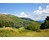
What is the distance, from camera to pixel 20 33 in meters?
1.03

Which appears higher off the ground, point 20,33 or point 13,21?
point 13,21

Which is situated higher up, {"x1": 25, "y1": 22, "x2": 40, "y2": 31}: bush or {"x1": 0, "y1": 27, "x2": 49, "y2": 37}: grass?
{"x1": 25, "y1": 22, "x2": 40, "y2": 31}: bush

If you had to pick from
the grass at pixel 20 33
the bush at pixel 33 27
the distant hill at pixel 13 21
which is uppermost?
the distant hill at pixel 13 21

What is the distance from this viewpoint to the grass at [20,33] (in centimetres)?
103

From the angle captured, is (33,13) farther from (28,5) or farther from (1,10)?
(1,10)

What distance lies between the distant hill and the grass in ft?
0.13

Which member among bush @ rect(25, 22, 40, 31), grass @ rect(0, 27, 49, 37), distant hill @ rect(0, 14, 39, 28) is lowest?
grass @ rect(0, 27, 49, 37)

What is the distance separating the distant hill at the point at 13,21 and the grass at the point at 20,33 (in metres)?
0.04

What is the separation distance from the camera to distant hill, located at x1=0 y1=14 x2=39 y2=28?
A: 1048mm

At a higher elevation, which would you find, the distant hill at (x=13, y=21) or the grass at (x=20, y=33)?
the distant hill at (x=13, y=21)

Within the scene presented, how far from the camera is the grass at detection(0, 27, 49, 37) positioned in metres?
1.03

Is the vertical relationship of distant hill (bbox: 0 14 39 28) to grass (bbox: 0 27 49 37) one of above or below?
above

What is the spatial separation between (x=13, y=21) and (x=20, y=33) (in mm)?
136

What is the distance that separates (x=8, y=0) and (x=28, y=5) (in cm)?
20
